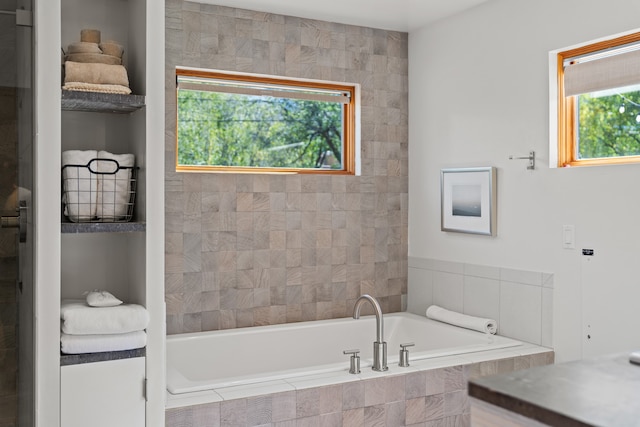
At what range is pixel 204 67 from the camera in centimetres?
395

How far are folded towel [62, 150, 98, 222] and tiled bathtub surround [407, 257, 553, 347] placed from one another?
2392 millimetres

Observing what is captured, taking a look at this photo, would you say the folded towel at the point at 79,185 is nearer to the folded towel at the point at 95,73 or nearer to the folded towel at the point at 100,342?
the folded towel at the point at 95,73

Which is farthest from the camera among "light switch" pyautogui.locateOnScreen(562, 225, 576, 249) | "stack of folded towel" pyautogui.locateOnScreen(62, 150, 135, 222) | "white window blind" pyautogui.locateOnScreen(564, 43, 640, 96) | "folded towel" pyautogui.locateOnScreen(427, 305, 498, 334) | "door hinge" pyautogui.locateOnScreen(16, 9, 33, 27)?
"folded towel" pyautogui.locateOnScreen(427, 305, 498, 334)

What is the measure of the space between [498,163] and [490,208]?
266 mm

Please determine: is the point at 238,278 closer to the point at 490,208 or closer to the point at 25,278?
the point at 490,208

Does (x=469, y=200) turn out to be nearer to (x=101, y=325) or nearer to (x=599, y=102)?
(x=599, y=102)

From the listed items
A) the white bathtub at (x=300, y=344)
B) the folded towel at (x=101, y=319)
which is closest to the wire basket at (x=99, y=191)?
the folded towel at (x=101, y=319)

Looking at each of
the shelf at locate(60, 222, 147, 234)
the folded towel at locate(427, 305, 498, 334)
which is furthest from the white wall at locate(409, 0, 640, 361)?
the shelf at locate(60, 222, 147, 234)

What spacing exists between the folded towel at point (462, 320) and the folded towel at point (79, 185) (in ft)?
7.70

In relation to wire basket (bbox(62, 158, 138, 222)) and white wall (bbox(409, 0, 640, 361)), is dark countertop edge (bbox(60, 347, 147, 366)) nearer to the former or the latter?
wire basket (bbox(62, 158, 138, 222))

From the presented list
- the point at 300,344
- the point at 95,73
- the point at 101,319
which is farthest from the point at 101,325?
the point at 300,344

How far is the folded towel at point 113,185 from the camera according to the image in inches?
97.0

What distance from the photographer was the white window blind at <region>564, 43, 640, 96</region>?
3123mm

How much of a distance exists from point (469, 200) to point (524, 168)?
455 millimetres
